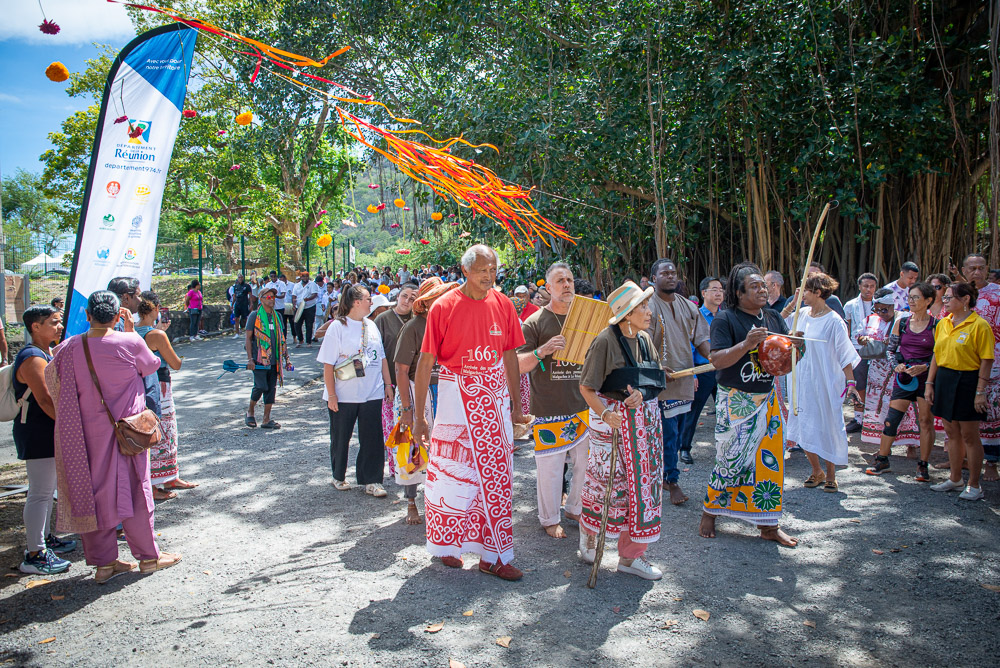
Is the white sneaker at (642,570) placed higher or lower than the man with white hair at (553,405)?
lower

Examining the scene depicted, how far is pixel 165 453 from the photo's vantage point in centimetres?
537

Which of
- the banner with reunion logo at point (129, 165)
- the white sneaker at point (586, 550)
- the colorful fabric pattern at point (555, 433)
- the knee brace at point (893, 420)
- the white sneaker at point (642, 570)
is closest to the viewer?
the white sneaker at point (642, 570)

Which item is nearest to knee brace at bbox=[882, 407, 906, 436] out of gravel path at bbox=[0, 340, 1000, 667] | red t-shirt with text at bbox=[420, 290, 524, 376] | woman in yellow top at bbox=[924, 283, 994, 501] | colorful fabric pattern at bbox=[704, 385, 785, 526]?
woman in yellow top at bbox=[924, 283, 994, 501]

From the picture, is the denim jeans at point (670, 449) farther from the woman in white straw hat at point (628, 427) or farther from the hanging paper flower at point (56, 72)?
the hanging paper flower at point (56, 72)

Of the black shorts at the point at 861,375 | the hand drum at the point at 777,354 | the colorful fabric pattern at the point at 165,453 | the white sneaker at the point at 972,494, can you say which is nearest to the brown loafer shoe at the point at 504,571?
the hand drum at the point at 777,354

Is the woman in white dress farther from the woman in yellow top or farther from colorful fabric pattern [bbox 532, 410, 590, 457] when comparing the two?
colorful fabric pattern [bbox 532, 410, 590, 457]

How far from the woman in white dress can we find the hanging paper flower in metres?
5.76

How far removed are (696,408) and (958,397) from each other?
1.95 m

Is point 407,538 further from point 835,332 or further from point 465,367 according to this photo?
point 835,332

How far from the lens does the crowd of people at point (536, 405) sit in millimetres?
3832

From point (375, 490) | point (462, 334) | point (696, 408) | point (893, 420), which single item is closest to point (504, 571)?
→ point (462, 334)

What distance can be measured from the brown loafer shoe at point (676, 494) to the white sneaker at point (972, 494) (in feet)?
6.78

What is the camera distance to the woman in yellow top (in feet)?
16.5

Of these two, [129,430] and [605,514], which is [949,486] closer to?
[605,514]
